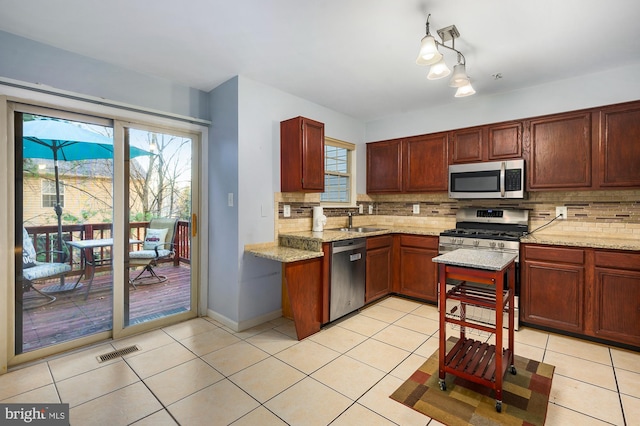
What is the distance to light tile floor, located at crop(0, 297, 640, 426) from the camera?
1845 millimetres

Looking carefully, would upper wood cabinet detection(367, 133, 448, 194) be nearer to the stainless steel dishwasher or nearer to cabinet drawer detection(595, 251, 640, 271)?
the stainless steel dishwasher

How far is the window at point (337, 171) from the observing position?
4277 mm

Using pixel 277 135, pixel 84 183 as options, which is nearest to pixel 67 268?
pixel 84 183

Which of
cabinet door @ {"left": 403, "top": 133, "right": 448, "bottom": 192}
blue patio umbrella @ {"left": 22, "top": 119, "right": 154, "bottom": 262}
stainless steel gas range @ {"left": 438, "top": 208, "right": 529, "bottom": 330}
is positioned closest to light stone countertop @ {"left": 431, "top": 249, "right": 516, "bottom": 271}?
stainless steel gas range @ {"left": 438, "top": 208, "right": 529, "bottom": 330}

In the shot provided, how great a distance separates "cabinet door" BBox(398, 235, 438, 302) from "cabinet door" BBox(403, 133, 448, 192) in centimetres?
75

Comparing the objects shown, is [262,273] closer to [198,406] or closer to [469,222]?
[198,406]

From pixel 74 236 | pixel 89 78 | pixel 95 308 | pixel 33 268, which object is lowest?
pixel 95 308

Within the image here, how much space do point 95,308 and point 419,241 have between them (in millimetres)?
3522

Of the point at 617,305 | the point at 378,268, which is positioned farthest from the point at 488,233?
the point at 378,268

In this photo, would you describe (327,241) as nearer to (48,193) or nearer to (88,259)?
(88,259)

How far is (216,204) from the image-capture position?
3.32 m

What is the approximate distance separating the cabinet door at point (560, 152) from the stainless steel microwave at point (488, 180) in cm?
14

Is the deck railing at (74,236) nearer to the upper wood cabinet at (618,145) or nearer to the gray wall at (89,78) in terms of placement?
the gray wall at (89,78)

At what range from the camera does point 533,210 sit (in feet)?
11.5
